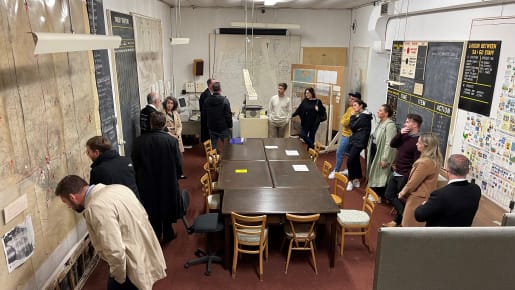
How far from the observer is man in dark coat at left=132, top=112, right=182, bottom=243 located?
152 inches

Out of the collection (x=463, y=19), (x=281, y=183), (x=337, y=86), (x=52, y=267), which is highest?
(x=463, y=19)

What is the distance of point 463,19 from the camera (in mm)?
4504

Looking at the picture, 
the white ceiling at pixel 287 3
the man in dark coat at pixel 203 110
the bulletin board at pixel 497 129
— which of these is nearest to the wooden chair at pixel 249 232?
the bulletin board at pixel 497 129

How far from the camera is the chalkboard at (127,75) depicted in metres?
4.73

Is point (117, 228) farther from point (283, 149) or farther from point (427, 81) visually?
point (427, 81)

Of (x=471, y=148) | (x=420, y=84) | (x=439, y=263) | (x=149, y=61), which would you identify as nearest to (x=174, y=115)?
(x=149, y=61)

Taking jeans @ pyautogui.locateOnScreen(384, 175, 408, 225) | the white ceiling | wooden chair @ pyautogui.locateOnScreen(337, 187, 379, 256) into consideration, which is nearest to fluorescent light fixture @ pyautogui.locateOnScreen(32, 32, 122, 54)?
wooden chair @ pyautogui.locateOnScreen(337, 187, 379, 256)

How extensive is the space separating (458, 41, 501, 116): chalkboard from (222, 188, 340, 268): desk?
198cm

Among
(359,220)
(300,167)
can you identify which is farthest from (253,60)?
(359,220)

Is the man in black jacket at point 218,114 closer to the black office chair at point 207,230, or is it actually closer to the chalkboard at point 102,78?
the chalkboard at point 102,78

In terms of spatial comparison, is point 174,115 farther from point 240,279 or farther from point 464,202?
point 464,202

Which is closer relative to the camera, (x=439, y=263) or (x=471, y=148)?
(x=439, y=263)

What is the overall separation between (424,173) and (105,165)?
313 centimetres

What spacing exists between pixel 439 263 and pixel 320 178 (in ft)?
9.05
